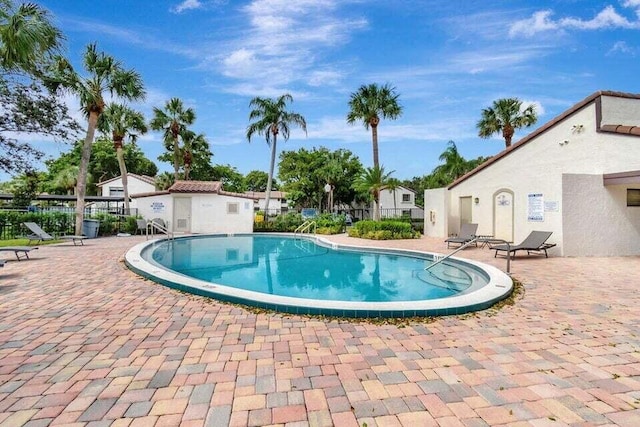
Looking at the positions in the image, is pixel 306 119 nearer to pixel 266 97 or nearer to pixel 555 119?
pixel 266 97

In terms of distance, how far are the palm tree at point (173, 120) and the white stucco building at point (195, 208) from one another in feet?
24.2

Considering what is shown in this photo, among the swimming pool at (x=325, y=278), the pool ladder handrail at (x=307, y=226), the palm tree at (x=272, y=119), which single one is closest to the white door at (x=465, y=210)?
the swimming pool at (x=325, y=278)

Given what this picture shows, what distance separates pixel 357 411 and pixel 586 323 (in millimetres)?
3796

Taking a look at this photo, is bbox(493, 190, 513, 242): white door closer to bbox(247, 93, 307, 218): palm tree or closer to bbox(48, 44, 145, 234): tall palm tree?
bbox(247, 93, 307, 218): palm tree

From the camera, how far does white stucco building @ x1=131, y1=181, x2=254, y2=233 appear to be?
20.7m

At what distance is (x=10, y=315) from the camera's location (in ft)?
14.9

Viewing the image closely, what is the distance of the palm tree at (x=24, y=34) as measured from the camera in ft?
31.0

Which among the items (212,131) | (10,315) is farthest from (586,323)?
(212,131)

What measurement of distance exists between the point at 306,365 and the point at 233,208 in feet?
62.6

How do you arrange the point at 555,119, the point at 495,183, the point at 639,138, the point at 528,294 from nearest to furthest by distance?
the point at 528,294, the point at 639,138, the point at 555,119, the point at 495,183

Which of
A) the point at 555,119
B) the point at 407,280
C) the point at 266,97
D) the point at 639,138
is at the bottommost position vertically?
the point at 407,280

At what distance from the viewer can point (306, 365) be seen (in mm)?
3121

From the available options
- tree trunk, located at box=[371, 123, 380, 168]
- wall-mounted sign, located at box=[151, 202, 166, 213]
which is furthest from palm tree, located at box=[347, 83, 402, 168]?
wall-mounted sign, located at box=[151, 202, 166, 213]

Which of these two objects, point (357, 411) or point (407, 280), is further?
point (407, 280)
